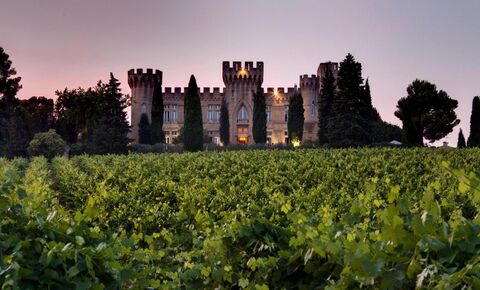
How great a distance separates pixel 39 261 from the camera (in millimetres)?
2797

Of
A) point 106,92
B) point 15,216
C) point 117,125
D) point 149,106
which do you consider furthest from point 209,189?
point 149,106


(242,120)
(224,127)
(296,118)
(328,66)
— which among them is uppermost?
(328,66)

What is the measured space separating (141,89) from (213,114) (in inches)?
386

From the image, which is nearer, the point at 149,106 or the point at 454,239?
the point at 454,239

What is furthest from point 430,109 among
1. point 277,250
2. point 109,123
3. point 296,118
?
point 277,250

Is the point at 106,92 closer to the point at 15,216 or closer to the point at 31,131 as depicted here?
the point at 31,131

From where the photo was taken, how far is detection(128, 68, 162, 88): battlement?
77625mm

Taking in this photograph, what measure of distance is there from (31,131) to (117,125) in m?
11.2

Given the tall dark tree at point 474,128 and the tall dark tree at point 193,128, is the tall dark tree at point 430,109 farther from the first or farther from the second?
the tall dark tree at point 193,128

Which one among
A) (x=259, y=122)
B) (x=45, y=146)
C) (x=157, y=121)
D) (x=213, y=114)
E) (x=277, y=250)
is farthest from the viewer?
(x=213, y=114)

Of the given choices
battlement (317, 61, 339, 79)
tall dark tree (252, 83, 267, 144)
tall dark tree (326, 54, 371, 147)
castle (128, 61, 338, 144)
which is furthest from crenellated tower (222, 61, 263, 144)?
tall dark tree (326, 54, 371, 147)

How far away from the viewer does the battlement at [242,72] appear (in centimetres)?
7731

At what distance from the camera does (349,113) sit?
4244 centimetres

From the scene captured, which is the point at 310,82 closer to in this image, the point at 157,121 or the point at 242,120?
the point at 242,120
